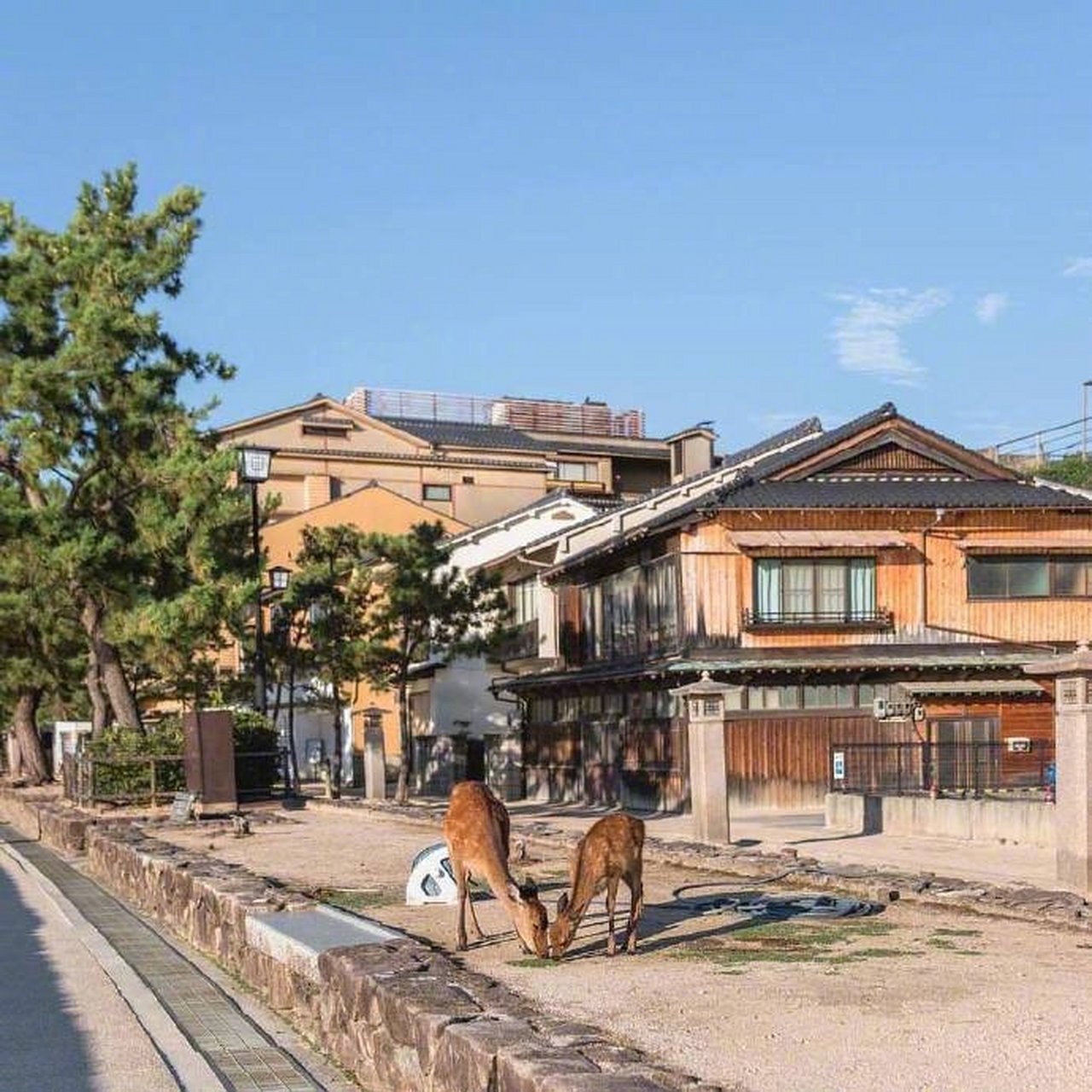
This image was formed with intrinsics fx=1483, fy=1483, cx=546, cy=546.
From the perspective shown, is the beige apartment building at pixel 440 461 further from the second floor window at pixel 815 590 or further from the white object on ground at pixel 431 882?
the white object on ground at pixel 431 882

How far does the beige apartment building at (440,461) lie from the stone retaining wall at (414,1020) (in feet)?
151

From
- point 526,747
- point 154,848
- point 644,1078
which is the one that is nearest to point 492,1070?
point 644,1078

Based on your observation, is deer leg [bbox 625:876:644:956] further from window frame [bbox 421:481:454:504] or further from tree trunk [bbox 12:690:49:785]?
window frame [bbox 421:481:454:504]

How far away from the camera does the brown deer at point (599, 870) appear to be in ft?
32.0

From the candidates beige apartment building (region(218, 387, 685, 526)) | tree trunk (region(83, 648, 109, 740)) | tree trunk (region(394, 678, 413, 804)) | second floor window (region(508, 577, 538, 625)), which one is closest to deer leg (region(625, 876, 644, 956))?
tree trunk (region(394, 678, 413, 804))

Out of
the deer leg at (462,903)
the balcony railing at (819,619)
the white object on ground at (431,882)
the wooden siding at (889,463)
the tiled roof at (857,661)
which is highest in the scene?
the wooden siding at (889,463)

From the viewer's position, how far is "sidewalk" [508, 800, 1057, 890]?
56.4 ft

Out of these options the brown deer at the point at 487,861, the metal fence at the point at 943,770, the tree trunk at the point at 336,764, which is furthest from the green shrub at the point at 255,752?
the brown deer at the point at 487,861

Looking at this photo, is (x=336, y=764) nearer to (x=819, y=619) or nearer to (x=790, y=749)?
(x=790, y=749)

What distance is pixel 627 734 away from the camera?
35.1m

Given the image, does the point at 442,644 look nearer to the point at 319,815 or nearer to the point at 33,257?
the point at 319,815

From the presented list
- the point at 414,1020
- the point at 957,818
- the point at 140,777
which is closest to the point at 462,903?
the point at 414,1020

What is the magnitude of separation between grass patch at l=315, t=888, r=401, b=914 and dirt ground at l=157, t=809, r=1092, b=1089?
69mm

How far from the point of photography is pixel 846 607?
32938 millimetres
